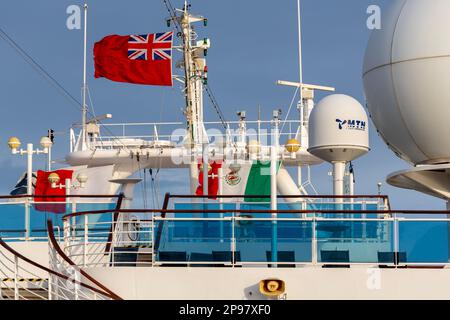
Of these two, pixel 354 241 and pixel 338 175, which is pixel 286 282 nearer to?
pixel 354 241

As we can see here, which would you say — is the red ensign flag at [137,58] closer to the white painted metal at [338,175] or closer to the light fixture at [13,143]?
the light fixture at [13,143]

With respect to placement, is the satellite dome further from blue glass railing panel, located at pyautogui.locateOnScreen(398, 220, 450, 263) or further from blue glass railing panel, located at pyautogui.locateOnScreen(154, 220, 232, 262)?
blue glass railing panel, located at pyautogui.locateOnScreen(154, 220, 232, 262)

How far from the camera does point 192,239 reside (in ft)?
55.9

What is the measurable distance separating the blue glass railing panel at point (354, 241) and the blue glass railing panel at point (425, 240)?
9.8 inches

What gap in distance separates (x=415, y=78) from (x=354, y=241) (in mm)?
3328

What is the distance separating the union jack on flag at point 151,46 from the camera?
32.2m

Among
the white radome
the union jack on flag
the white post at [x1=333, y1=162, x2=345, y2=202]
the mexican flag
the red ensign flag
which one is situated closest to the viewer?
the white radome

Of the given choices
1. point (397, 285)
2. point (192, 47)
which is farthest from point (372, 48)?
point (192, 47)

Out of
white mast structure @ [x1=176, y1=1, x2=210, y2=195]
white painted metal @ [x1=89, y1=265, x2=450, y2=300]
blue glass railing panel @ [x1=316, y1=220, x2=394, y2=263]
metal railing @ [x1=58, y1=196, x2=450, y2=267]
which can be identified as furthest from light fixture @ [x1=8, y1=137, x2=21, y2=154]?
blue glass railing panel @ [x1=316, y1=220, x2=394, y2=263]

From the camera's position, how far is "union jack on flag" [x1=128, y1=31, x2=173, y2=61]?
3219 centimetres

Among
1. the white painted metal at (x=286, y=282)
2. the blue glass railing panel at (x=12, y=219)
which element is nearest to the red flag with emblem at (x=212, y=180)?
the blue glass railing panel at (x=12, y=219)

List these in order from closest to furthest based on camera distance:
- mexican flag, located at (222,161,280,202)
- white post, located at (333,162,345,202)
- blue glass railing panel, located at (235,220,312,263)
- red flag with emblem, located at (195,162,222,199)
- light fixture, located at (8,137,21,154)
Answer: blue glass railing panel, located at (235,220,312,263) < white post, located at (333,162,345,202) < light fixture, located at (8,137,21,154) < red flag with emblem, located at (195,162,222,199) < mexican flag, located at (222,161,280,202)

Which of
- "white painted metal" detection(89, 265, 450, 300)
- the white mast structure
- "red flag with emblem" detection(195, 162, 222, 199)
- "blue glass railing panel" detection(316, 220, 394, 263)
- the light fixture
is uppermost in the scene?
the white mast structure

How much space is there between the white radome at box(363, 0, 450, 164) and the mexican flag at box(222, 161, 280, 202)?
13024 mm
